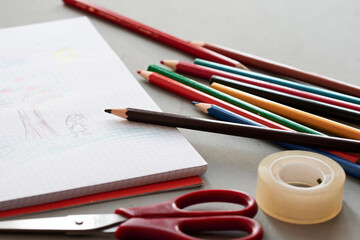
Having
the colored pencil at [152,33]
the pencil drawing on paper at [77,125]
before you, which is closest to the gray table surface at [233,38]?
the colored pencil at [152,33]

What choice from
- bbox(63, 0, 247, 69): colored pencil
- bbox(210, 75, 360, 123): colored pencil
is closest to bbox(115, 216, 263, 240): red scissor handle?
bbox(210, 75, 360, 123): colored pencil

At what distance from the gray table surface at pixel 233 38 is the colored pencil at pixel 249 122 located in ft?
0.05

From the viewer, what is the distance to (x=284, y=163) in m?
0.61

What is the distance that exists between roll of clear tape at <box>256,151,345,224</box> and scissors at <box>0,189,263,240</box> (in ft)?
0.10

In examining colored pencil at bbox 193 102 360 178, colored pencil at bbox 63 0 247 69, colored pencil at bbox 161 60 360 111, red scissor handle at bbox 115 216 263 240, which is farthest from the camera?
colored pencil at bbox 63 0 247 69

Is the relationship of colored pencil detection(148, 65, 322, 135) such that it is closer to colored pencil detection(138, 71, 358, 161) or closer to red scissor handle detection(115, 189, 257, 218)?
colored pencil detection(138, 71, 358, 161)

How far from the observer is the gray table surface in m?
0.66

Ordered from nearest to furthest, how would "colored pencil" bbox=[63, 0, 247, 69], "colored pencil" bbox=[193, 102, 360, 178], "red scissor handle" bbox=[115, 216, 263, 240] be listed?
"red scissor handle" bbox=[115, 216, 263, 240]
"colored pencil" bbox=[193, 102, 360, 178]
"colored pencil" bbox=[63, 0, 247, 69]

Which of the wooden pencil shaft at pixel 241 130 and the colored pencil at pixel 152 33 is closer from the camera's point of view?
the wooden pencil shaft at pixel 241 130

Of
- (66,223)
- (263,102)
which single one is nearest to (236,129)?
(263,102)

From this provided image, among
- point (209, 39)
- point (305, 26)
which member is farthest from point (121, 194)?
point (305, 26)

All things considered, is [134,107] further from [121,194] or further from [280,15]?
[280,15]

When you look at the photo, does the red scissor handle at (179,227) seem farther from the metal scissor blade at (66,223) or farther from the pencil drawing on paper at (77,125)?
the pencil drawing on paper at (77,125)

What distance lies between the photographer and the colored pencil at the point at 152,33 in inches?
35.8
